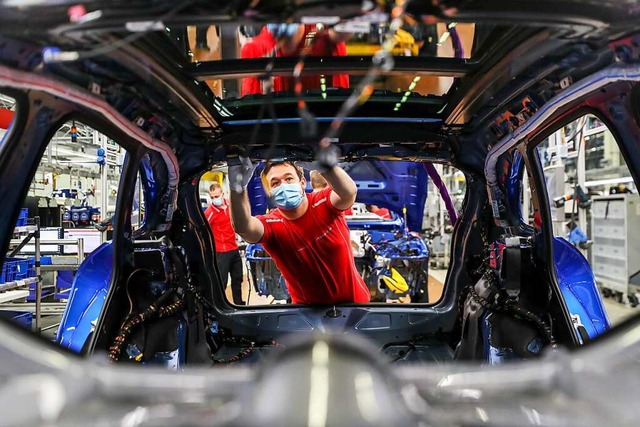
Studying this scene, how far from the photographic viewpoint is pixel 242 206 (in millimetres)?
2998

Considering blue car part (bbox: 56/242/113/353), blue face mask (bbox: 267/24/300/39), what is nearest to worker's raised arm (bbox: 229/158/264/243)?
blue car part (bbox: 56/242/113/353)

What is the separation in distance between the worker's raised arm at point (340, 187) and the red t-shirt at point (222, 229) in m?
3.12

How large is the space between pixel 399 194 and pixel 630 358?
4.41 metres

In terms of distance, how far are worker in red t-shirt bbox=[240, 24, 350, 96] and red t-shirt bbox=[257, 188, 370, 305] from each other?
1166 millimetres

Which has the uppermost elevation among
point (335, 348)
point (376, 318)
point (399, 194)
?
point (399, 194)

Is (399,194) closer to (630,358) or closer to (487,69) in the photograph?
(487,69)

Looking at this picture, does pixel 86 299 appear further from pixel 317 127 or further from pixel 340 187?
pixel 340 187

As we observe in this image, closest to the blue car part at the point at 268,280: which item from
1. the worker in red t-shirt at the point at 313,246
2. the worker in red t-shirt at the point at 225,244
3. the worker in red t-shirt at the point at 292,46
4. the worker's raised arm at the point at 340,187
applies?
the worker in red t-shirt at the point at 225,244

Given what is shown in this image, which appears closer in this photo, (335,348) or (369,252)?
(335,348)

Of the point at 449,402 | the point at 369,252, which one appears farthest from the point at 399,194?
the point at 449,402

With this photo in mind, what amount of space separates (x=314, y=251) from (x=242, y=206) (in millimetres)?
621

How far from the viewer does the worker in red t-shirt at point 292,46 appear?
1.45m

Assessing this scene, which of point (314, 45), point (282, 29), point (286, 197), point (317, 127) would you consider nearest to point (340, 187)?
point (286, 197)

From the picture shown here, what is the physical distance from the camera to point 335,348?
0.91 meters
